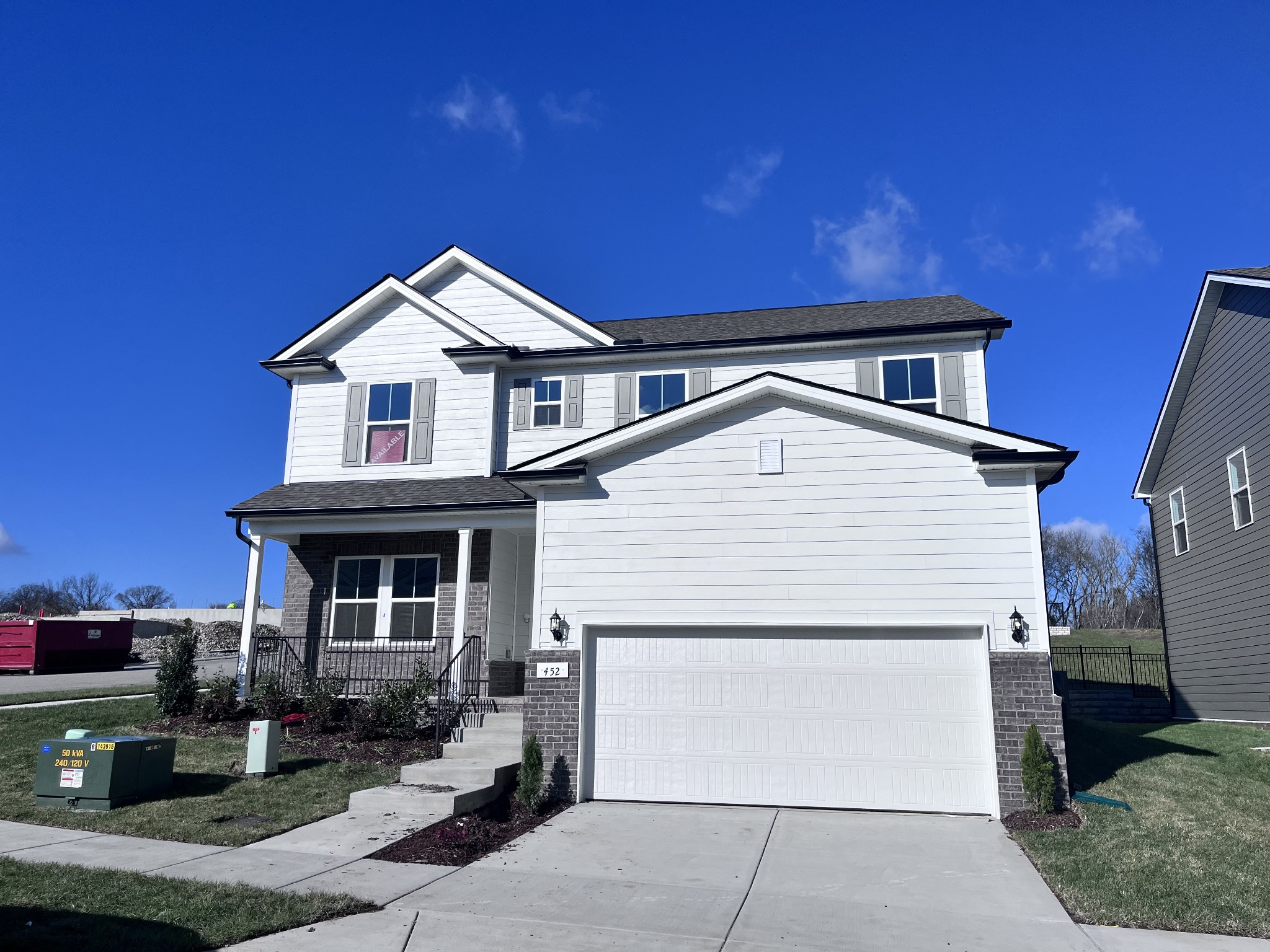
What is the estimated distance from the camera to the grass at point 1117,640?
34.5m

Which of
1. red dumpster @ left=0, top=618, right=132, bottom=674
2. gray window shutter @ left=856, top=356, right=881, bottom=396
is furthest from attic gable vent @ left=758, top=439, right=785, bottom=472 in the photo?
red dumpster @ left=0, top=618, right=132, bottom=674

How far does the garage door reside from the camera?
35.5 feet

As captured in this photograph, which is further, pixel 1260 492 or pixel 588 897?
pixel 1260 492

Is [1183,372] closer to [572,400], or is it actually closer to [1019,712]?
[1019,712]

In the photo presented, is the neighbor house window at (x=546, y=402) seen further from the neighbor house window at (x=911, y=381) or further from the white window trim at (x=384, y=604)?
the neighbor house window at (x=911, y=381)

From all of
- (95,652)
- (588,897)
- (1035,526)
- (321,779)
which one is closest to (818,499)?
(1035,526)

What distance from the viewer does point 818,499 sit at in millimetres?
11656

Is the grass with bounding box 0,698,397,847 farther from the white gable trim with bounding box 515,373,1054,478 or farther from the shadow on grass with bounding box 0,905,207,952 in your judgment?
the white gable trim with bounding box 515,373,1054,478

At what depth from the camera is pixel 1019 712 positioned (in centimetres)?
1059

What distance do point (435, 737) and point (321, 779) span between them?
175 centimetres

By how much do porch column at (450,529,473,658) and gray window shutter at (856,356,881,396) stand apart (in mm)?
7265

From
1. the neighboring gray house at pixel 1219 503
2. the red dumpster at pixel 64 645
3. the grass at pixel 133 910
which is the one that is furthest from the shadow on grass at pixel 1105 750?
the red dumpster at pixel 64 645

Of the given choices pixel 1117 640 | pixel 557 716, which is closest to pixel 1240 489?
pixel 557 716

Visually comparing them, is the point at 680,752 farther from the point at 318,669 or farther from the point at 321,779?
the point at 318,669
